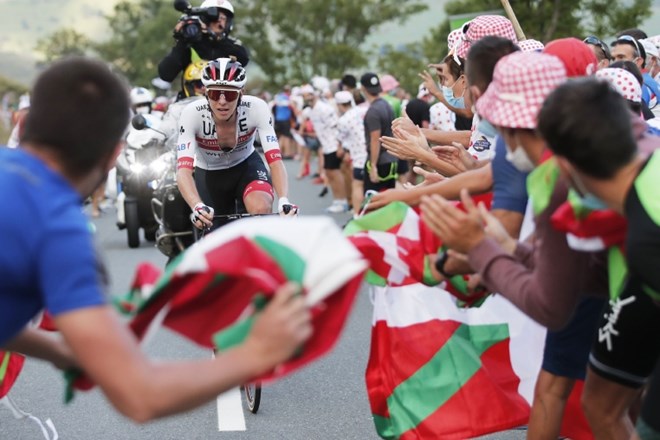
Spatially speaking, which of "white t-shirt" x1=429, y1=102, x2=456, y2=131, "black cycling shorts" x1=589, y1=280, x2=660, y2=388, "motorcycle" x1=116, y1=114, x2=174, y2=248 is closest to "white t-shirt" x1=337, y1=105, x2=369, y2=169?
"motorcycle" x1=116, y1=114, x2=174, y2=248

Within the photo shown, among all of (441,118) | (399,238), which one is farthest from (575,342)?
(441,118)

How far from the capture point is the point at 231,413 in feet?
21.6

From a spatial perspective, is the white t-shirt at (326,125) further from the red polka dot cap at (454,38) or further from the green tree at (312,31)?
the green tree at (312,31)

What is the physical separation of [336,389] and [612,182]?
175 inches

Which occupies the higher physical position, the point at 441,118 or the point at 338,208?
the point at 441,118

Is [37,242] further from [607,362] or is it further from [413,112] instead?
[413,112]

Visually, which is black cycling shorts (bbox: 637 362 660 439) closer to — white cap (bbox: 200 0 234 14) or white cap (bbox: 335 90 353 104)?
white cap (bbox: 200 0 234 14)

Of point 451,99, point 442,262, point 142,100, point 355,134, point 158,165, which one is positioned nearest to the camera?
point 442,262

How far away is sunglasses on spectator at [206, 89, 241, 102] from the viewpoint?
699 centimetres

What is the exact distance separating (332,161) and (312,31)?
189 ft

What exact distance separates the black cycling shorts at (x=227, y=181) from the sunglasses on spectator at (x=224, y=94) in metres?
0.62

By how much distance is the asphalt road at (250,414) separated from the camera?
6.14 m

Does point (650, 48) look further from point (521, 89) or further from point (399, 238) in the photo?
point (521, 89)

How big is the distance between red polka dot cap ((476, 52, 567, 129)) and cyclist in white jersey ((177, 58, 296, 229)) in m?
3.25
